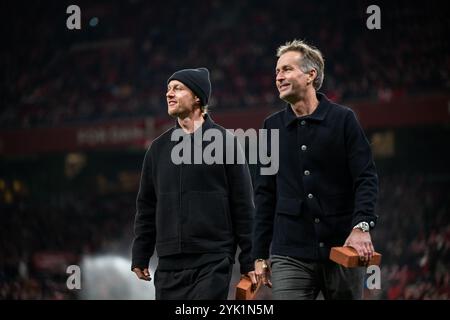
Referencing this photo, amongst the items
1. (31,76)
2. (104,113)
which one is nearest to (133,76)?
(104,113)

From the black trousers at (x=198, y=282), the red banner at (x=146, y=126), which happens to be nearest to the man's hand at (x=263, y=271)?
the black trousers at (x=198, y=282)

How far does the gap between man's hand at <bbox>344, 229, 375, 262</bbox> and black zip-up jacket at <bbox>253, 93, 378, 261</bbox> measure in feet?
0.63

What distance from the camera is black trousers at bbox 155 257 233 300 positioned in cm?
532

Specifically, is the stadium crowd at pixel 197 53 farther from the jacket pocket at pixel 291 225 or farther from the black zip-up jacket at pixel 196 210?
the jacket pocket at pixel 291 225

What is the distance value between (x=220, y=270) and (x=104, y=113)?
19.3 metres

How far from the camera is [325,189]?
5.16 metres

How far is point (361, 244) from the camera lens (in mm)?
4770

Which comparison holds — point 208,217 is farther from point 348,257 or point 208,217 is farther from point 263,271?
point 348,257

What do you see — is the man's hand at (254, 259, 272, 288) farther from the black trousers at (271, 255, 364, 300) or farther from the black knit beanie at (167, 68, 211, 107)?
the black knit beanie at (167, 68, 211, 107)

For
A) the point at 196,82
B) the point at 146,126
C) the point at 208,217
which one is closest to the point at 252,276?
the point at 208,217

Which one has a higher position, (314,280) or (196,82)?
(196,82)

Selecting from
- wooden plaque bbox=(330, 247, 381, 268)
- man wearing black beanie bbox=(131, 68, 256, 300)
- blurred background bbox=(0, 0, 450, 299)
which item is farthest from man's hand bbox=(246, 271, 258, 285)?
blurred background bbox=(0, 0, 450, 299)

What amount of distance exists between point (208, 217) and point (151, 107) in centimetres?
1808
